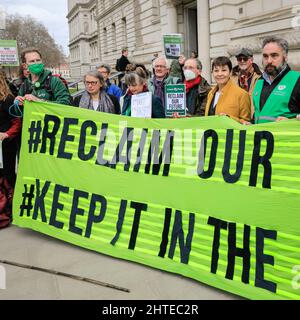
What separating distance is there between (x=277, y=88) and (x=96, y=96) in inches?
78.9

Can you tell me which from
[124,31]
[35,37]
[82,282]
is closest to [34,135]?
[82,282]

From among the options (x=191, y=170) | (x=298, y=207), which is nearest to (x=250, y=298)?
(x=298, y=207)

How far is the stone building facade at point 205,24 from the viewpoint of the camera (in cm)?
1013

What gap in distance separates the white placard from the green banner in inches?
16.0

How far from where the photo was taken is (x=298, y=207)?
2.37 meters

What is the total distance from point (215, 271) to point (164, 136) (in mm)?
1157

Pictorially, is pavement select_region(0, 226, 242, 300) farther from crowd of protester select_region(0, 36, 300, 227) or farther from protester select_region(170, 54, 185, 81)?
protester select_region(170, 54, 185, 81)

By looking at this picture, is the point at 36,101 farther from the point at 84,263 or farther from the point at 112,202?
the point at 84,263

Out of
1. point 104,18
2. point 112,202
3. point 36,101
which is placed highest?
point 104,18

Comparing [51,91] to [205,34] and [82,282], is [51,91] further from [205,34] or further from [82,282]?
[205,34]

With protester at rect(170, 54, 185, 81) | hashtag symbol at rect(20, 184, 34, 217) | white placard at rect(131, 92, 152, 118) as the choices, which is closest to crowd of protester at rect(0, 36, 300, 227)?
white placard at rect(131, 92, 152, 118)

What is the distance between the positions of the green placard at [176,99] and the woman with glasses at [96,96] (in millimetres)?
732

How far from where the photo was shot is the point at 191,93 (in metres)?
4.22

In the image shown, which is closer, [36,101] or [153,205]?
[153,205]
